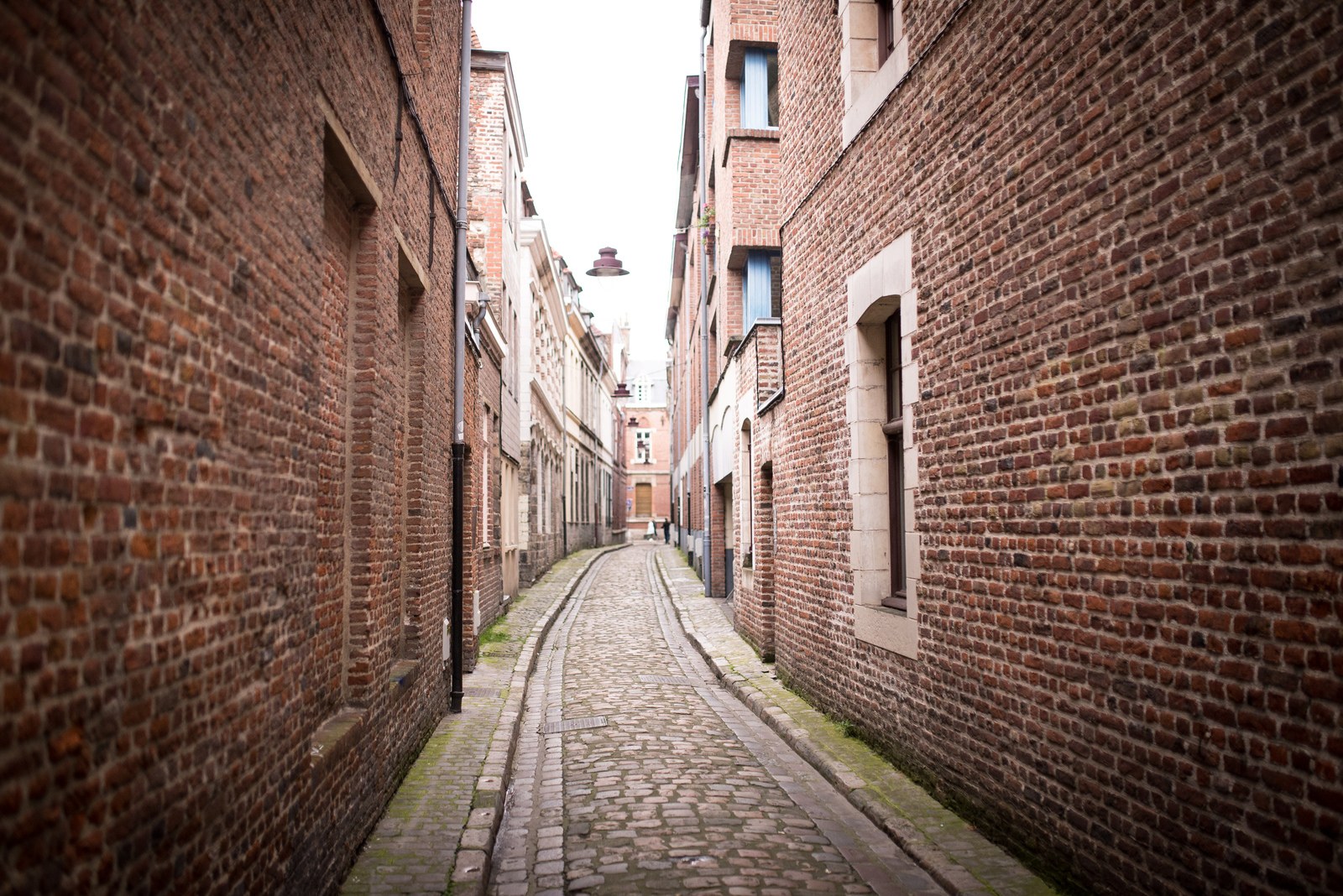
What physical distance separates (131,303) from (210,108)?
87cm

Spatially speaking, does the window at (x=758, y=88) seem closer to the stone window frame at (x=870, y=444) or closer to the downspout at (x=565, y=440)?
the stone window frame at (x=870, y=444)

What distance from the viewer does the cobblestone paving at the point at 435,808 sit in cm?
486

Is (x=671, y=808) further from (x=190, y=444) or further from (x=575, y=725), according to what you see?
(x=190, y=444)

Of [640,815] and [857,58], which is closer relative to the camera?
[640,815]

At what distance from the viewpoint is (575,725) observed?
902 cm

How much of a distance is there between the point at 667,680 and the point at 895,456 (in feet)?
15.7

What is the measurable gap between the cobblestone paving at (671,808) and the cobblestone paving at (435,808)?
329 mm

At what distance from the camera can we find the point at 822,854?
5539 mm

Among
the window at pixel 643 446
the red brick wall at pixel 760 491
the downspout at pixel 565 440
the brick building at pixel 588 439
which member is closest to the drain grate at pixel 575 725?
the red brick wall at pixel 760 491

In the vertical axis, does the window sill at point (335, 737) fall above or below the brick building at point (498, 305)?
below

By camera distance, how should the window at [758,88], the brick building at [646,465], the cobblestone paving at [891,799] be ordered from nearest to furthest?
the cobblestone paving at [891,799] < the window at [758,88] < the brick building at [646,465]

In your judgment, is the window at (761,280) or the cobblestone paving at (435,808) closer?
the cobblestone paving at (435,808)

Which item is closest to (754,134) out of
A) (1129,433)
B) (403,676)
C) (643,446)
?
(403,676)

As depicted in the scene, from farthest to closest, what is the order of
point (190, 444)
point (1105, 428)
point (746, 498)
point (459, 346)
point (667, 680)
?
point (746, 498)
point (667, 680)
point (459, 346)
point (1105, 428)
point (190, 444)
